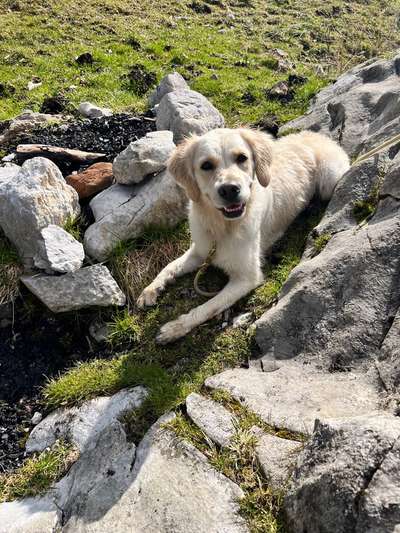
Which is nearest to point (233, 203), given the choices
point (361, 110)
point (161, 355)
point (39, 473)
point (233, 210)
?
point (233, 210)

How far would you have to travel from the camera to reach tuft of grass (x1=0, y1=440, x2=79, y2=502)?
379cm

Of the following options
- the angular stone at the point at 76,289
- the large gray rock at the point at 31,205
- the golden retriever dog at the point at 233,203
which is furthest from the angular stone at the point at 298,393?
the large gray rock at the point at 31,205

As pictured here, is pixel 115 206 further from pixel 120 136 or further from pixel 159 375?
pixel 159 375

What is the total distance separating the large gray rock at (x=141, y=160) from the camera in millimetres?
6000

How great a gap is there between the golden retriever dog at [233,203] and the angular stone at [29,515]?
1.81 meters

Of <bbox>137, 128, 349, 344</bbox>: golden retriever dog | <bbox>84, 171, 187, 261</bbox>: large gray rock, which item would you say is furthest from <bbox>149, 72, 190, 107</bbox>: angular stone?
<bbox>137, 128, 349, 344</bbox>: golden retriever dog

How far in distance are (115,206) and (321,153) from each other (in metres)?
2.94

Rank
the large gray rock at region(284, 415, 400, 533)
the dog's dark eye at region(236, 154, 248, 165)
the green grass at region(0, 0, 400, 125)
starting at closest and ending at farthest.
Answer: the large gray rock at region(284, 415, 400, 533) < the dog's dark eye at region(236, 154, 248, 165) < the green grass at region(0, 0, 400, 125)

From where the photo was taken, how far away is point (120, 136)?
7441 mm

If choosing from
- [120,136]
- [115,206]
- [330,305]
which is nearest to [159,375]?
[330,305]

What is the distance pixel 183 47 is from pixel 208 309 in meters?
11.4

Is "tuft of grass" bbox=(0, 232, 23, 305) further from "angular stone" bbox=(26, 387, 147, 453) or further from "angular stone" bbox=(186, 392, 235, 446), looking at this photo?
"angular stone" bbox=(186, 392, 235, 446)

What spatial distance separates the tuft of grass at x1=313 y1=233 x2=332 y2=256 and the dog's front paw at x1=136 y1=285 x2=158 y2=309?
190cm

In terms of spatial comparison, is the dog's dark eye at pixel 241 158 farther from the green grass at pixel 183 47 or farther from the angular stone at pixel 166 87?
Result: the angular stone at pixel 166 87
